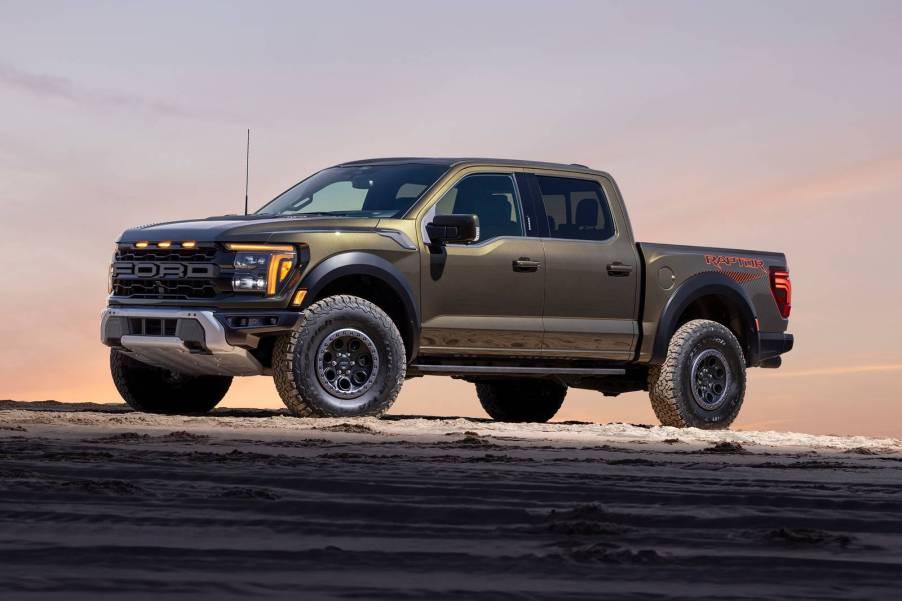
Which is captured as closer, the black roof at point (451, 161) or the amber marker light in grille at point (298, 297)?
the amber marker light in grille at point (298, 297)

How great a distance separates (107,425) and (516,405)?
5963mm

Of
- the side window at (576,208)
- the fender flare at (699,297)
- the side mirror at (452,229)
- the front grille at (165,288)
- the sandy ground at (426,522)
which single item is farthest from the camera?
the fender flare at (699,297)

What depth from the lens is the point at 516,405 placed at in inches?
587

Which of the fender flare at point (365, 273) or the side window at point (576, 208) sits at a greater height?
the side window at point (576, 208)

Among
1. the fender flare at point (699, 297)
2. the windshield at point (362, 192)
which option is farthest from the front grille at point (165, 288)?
the fender flare at point (699, 297)

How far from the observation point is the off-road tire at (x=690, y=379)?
13062mm

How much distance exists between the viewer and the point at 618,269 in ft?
40.9

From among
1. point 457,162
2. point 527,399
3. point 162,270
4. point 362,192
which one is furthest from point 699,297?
point 162,270

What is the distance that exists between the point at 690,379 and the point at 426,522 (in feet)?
27.9

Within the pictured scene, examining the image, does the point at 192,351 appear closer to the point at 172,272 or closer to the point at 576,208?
the point at 172,272

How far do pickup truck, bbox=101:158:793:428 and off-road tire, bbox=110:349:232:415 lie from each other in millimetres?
16

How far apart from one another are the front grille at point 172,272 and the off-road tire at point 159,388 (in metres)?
0.92

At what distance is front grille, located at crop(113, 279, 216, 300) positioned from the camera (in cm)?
1095

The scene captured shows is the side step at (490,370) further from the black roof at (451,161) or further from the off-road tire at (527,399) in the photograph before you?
the off-road tire at (527,399)
